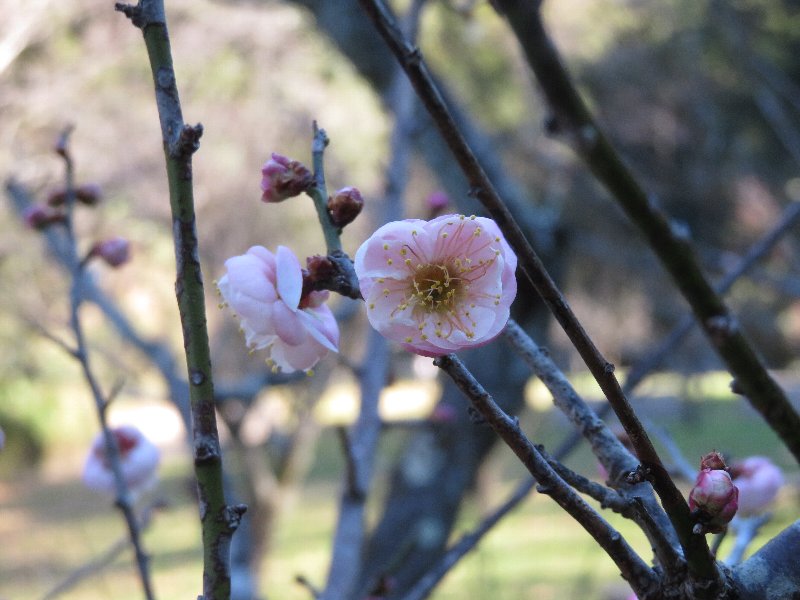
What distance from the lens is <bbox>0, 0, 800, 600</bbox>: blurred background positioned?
2.74 metres

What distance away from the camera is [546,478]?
0.44 meters

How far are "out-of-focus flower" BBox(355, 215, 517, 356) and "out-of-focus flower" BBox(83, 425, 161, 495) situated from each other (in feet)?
2.79

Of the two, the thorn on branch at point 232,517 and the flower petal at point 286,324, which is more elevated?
the flower petal at point 286,324

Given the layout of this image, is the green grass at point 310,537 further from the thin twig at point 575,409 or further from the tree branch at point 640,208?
the tree branch at point 640,208

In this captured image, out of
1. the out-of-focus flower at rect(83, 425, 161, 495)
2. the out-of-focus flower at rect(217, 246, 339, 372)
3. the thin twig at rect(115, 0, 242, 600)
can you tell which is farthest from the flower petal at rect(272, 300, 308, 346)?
the out-of-focus flower at rect(83, 425, 161, 495)

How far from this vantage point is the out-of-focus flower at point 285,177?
0.59 metres

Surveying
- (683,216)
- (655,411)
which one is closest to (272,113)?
(683,216)

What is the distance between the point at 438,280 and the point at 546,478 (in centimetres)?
16

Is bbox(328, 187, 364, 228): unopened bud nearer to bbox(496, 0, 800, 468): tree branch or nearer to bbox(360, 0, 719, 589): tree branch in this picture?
bbox(360, 0, 719, 589): tree branch

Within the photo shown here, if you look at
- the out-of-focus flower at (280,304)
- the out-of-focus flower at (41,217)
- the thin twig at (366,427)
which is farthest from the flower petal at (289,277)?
the out-of-focus flower at (41,217)

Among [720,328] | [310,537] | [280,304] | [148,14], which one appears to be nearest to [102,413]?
[280,304]

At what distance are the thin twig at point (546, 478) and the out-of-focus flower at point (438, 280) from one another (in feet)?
0.10

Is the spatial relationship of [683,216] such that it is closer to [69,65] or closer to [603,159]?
[69,65]

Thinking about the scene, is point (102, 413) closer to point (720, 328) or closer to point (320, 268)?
point (320, 268)
